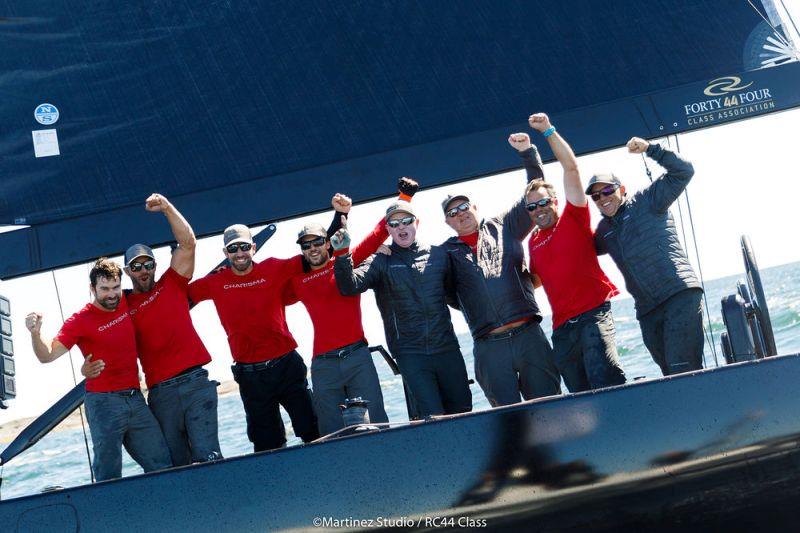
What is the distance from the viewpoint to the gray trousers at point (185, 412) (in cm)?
371

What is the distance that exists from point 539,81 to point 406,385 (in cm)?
155

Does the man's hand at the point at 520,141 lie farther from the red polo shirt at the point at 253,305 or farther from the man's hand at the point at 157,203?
the man's hand at the point at 157,203

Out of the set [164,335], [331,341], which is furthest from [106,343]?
[331,341]

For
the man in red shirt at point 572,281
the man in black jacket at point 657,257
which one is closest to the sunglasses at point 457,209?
the man in red shirt at point 572,281

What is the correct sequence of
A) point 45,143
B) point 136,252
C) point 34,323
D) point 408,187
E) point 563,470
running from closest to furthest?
point 563,470, point 34,323, point 136,252, point 408,187, point 45,143

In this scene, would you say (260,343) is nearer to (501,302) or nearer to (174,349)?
(174,349)

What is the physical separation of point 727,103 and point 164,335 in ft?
8.68

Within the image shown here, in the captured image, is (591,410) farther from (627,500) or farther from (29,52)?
(29,52)

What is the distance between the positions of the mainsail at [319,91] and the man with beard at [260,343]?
0.89 ft

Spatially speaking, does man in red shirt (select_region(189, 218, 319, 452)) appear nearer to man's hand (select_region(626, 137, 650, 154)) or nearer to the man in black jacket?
the man in black jacket

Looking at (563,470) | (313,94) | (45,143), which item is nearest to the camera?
(563,470)

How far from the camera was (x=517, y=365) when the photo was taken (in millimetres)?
3910

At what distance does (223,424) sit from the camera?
17703 millimetres

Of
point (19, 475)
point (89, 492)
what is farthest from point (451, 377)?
point (19, 475)
